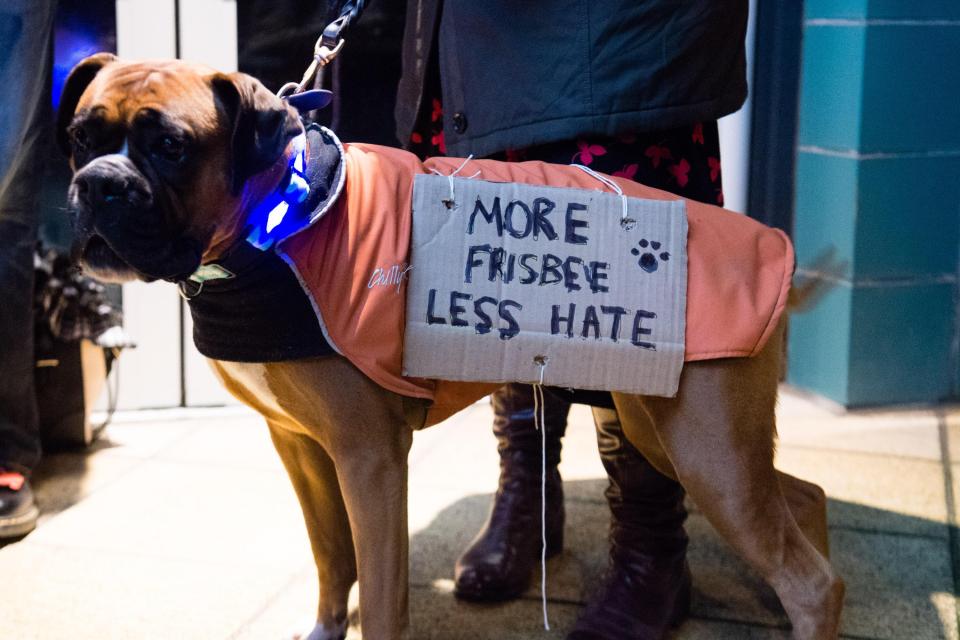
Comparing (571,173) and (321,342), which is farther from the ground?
(571,173)

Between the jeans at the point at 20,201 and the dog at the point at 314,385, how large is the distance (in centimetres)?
120

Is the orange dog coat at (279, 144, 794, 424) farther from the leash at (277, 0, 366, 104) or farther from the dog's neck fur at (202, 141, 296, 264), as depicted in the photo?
the leash at (277, 0, 366, 104)

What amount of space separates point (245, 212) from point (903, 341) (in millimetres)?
3020

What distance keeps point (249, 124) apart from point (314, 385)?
1.52 ft

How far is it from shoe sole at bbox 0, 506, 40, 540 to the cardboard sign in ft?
5.13

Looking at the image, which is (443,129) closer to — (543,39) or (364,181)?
(543,39)

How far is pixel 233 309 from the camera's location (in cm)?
191

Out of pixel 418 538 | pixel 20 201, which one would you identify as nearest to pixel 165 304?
pixel 20 201

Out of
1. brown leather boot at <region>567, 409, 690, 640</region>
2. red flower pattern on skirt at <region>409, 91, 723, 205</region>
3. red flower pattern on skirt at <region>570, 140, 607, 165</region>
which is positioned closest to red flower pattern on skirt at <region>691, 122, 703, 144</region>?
red flower pattern on skirt at <region>409, 91, 723, 205</region>

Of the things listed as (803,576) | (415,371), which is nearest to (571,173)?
(415,371)

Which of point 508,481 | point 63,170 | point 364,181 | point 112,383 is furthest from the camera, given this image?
point 112,383

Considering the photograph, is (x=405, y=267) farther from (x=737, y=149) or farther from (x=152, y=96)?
(x=737, y=149)

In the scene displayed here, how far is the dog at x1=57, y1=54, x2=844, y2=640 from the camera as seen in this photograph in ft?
5.62

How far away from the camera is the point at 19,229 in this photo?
3.15 metres
